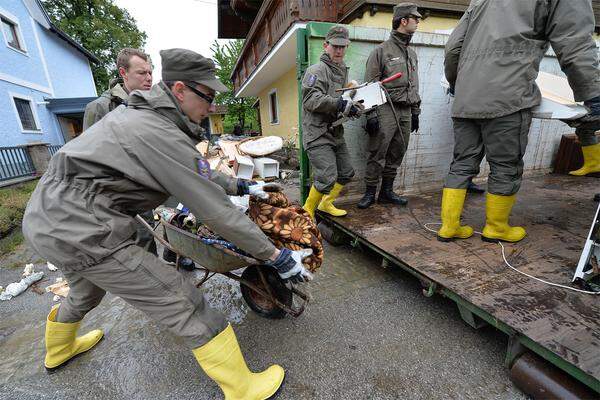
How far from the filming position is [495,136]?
2.15 m

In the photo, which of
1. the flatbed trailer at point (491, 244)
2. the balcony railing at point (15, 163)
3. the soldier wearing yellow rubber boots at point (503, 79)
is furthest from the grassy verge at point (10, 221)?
the soldier wearing yellow rubber boots at point (503, 79)

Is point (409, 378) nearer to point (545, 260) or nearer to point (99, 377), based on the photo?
point (545, 260)

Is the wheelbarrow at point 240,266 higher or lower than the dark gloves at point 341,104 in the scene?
lower

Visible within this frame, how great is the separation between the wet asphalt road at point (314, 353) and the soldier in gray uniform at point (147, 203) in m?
0.52

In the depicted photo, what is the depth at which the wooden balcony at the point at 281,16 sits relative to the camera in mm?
6105

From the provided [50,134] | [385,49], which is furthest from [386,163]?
[50,134]

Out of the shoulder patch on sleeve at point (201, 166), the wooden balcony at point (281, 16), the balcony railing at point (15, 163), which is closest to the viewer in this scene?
the shoulder patch on sleeve at point (201, 166)

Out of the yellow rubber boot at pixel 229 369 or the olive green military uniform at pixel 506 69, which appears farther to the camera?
the olive green military uniform at pixel 506 69

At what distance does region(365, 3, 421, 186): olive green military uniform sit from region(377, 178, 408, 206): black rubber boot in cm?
13

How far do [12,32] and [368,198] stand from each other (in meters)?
17.4

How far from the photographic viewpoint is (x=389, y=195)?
11.8 feet

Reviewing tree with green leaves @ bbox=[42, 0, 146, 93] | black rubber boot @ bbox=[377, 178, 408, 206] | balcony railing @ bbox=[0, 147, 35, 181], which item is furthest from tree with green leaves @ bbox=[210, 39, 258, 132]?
black rubber boot @ bbox=[377, 178, 408, 206]

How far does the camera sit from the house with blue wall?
1105cm

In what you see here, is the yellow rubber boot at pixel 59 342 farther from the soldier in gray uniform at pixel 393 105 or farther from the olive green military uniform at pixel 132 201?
the soldier in gray uniform at pixel 393 105
